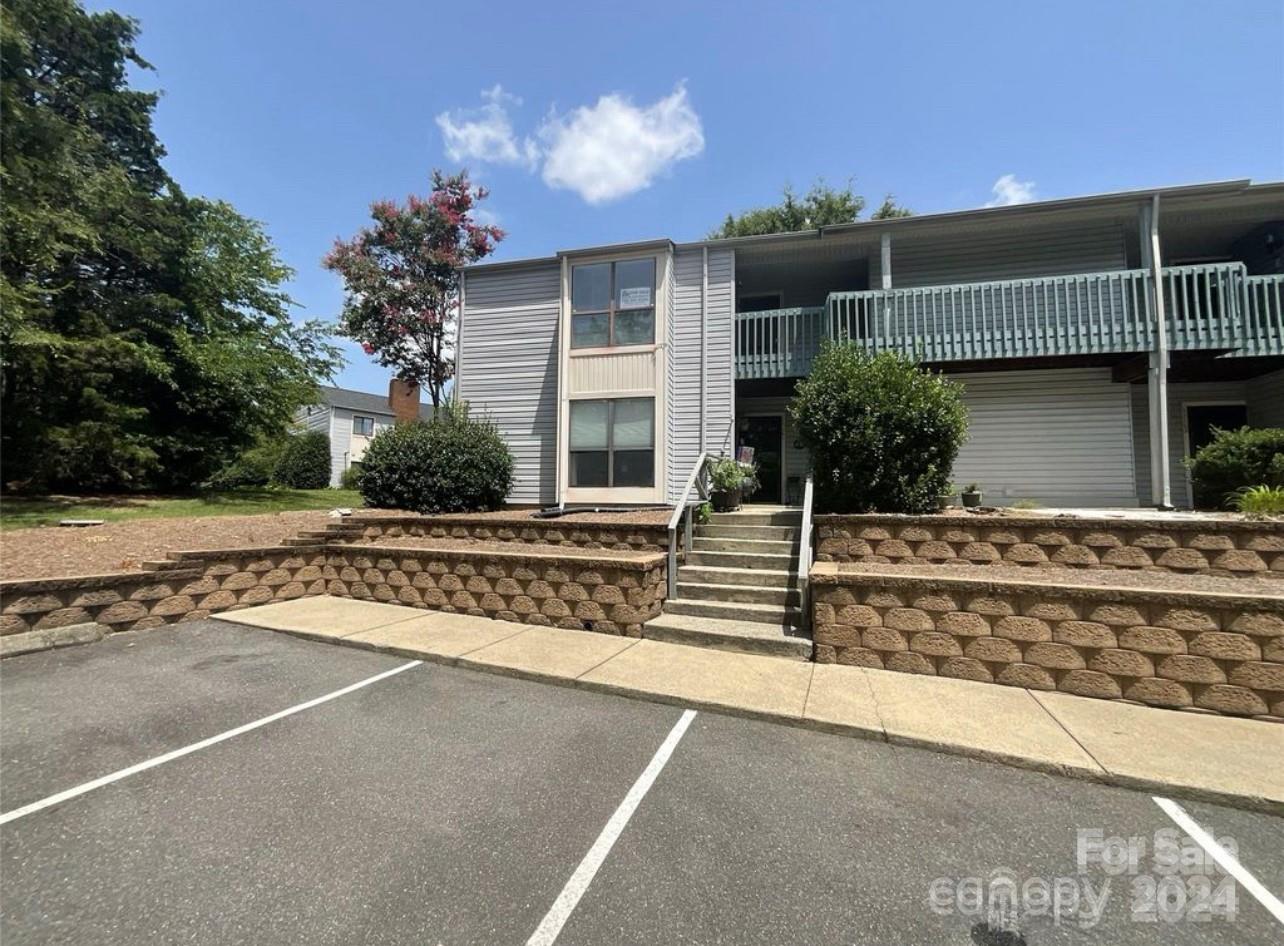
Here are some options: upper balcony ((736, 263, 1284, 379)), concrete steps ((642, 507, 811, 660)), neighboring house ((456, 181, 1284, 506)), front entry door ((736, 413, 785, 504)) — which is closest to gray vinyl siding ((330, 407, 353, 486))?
neighboring house ((456, 181, 1284, 506))

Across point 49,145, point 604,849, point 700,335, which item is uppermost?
point 49,145

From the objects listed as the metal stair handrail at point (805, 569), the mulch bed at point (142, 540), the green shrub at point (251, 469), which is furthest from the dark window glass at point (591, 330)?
the green shrub at point (251, 469)

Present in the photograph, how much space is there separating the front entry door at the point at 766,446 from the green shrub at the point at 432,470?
217 inches

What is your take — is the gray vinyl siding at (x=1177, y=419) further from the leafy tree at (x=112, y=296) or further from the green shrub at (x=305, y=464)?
the green shrub at (x=305, y=464)

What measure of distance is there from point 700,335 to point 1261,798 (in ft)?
32.7

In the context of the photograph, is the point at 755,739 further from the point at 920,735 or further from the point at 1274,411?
the point at 1274,411

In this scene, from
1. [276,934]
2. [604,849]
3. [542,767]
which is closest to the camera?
[276,934]

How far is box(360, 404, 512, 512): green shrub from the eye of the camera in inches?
388

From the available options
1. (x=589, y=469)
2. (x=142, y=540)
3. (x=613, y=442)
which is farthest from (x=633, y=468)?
(x=142, y=540)

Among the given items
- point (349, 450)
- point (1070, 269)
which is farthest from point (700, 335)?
point (349, 450)

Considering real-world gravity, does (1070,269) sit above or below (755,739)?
above

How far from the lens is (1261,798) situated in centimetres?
292

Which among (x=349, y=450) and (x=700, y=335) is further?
(x=349, y=450)

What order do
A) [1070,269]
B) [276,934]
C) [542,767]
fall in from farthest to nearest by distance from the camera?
[1070,269] < [542,767] < [276,934]
